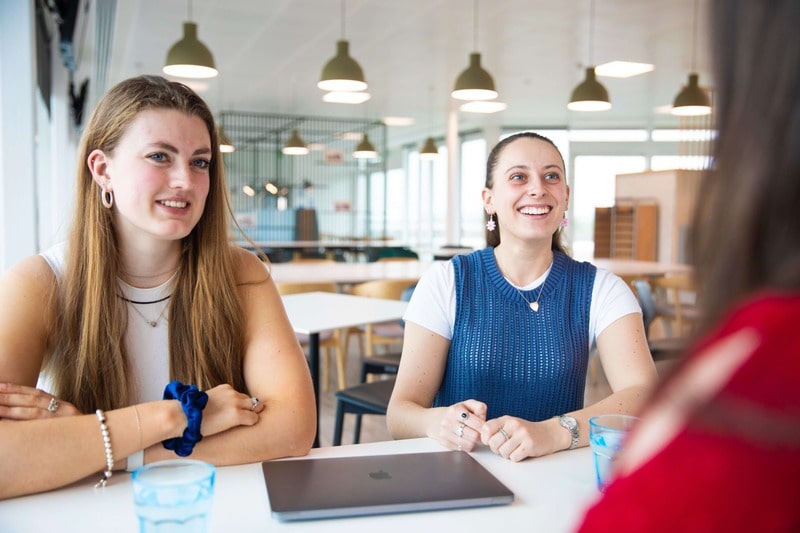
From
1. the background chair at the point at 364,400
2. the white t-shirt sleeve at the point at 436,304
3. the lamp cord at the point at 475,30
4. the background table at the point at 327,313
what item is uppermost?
the lamp cord at the point at 475,30

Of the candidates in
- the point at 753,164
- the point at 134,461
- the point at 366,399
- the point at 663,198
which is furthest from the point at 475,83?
the point at 663,198

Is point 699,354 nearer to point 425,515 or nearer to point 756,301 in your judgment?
point 756,301

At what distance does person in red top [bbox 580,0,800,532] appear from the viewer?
369mm

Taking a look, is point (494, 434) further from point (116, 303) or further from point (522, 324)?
point (116, 303)

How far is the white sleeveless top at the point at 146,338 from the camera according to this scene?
62.7 inches

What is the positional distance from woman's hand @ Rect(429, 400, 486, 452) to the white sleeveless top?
683 mm

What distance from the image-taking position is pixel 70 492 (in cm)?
111

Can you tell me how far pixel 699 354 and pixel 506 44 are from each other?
25.1 feet

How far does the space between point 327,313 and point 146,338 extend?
1.53 meters

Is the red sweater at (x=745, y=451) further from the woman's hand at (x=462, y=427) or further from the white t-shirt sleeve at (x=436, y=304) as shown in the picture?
the white t-shirt sleeve at (x=436, y=304)

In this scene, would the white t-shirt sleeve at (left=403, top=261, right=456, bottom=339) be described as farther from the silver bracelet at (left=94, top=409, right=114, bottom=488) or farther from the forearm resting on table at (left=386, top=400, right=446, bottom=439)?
the silver bracelet at (left=94, top=409, right=114, bottom=488)

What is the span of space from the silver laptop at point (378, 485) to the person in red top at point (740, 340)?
0.66m

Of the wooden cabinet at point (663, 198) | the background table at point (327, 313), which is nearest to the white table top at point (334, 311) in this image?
the background table at point (327, 313)

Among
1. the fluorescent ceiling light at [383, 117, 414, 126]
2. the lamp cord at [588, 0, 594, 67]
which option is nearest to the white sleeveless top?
the lamp cord at [588, 0, 594, 67]
